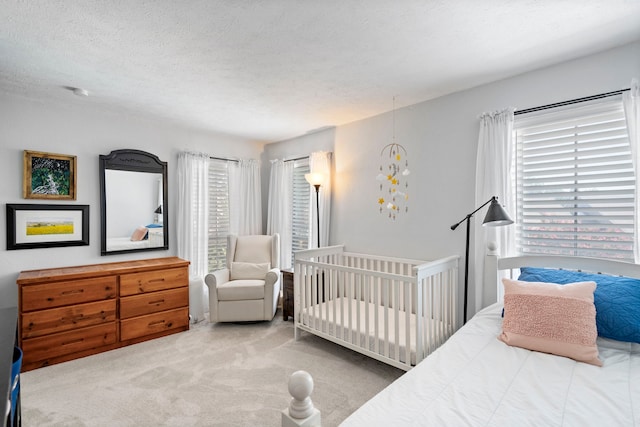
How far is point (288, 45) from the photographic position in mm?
1968

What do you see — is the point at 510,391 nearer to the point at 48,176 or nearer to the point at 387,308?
the point at 387,308

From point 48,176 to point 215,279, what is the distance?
1868 mm

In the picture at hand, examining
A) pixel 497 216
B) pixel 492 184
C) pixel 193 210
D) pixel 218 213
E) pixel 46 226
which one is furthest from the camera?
pixel 218 213

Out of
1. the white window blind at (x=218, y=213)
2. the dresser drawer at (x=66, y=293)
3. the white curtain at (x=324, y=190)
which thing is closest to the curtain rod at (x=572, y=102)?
the white curtain at (x=324, y=190)

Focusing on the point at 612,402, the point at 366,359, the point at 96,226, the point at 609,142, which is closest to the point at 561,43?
the point at 609,142

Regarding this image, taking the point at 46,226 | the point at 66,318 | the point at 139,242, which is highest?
the point at 46,226

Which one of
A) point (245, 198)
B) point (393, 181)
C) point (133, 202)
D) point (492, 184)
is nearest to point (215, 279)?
point (133, 202)

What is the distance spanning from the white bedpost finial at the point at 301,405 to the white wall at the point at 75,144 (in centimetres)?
320

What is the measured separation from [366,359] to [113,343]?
7.77 feet

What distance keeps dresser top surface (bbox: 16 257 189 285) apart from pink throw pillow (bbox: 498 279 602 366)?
3.06 meters

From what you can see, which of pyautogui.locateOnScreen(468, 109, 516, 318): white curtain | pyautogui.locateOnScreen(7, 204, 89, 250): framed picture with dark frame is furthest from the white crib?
pyautogui.locateOnScreen(7, 204, 89, 250): framed picture with dark frame

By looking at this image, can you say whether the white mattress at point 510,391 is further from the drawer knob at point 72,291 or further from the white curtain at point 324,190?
the drawer knob at point 72,291

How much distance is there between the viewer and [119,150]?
11.1 ft

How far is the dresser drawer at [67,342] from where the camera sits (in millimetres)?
2570
